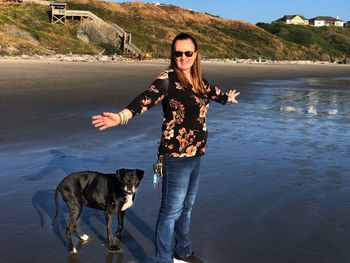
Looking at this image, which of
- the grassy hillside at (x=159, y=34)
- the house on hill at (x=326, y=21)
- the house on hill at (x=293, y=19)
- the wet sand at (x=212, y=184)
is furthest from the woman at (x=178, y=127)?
the house on hill at (x=326, y=21)

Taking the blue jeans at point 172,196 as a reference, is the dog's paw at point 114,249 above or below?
below

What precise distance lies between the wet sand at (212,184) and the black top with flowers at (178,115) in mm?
1316

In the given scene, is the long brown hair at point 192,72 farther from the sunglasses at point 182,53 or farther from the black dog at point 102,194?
the black dog at point 102,194

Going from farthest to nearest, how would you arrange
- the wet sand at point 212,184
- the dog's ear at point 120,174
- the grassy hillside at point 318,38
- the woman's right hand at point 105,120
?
the grassy hillside at point 318,38, the wet sand at point 212,184, the dog's ear at point 120,174, the woman's right hand at point 105,120

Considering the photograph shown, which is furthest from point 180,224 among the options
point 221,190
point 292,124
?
point 292,124

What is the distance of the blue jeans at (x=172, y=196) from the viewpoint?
13.9 ft

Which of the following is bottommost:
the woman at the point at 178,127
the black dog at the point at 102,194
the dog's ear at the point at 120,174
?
the black dog at the point at 102,194

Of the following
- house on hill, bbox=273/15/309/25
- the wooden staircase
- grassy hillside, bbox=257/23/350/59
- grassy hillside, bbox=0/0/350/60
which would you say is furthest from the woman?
house on hill, bbox=273/15/309/25

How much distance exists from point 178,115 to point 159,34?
68098 millimetres

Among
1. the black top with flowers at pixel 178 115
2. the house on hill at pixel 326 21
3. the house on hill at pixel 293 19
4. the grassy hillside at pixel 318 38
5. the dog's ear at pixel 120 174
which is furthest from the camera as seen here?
the house on hill at pixel 326 21

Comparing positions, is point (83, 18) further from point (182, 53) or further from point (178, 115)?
point (178, 115)

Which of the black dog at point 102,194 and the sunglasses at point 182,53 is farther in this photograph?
the black dog at point 102,194

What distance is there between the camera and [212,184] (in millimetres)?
7324

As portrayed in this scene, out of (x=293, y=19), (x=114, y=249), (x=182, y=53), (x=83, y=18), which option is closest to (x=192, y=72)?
(x=182, y=53)
